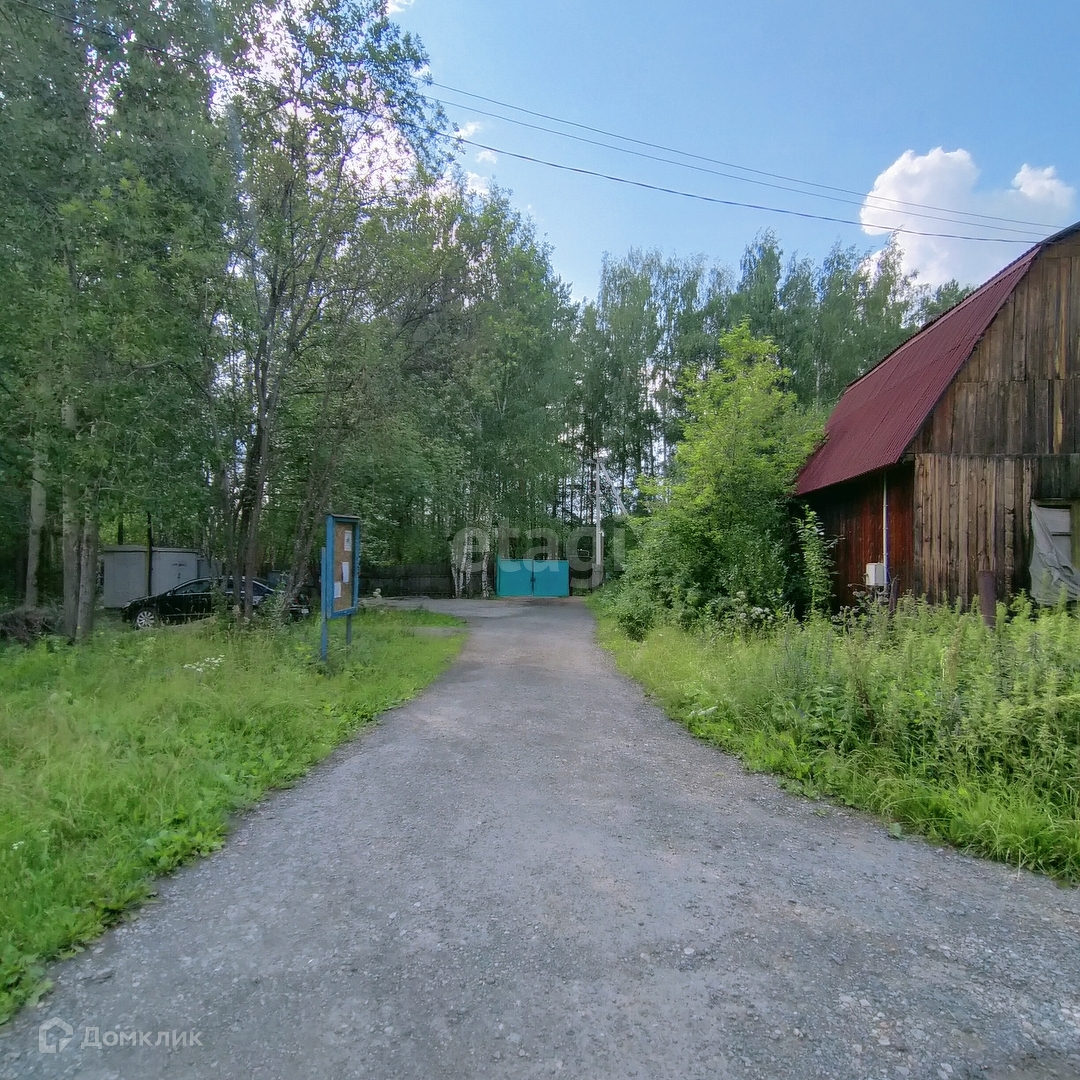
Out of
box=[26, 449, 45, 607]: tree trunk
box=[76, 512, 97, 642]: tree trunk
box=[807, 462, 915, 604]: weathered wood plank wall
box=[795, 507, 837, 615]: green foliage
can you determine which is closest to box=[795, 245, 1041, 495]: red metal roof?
box=[807, 462, 915, 604]: weathered wood plank wall

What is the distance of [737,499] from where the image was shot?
40.9ft

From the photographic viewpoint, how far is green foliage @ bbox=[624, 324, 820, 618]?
1145 cm

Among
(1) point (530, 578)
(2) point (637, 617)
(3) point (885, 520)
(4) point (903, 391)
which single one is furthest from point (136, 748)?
(1) point (530, 578)

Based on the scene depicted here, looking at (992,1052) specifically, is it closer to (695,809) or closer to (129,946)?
(695,809)

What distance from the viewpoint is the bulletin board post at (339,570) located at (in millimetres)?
7969

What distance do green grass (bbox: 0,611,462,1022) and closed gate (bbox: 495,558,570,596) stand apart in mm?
16408

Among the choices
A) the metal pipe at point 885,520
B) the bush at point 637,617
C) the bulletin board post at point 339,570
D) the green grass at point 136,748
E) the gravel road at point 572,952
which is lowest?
the gravel road at point 572,952

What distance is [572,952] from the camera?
2.71 metres

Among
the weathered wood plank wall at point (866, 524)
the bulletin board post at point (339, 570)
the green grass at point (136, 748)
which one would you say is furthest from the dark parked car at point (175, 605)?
the weathered wood plank wall at point (866, 524)

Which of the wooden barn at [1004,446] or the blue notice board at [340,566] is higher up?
the wooden barn at [1004,446]

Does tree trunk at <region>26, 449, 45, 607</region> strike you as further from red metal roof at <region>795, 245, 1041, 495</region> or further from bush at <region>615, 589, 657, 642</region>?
red metal roof at <region>795, 245, 1041, 495</region>

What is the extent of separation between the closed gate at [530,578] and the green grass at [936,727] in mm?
19685

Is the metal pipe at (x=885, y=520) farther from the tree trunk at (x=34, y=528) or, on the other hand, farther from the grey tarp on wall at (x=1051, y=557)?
the tree trunk at (x=34, y=528)

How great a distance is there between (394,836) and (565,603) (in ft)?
64.3
